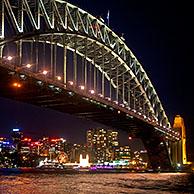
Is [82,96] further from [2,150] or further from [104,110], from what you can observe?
[2,150]

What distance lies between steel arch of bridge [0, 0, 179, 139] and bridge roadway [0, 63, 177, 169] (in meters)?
1.28

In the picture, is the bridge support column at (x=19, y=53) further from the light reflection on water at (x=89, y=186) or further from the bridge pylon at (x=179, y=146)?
the bridge pylon at (x=179, y=146)

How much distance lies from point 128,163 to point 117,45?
377ft

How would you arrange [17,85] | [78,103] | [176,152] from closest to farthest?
[17,85] → [78,103] → [176,152]

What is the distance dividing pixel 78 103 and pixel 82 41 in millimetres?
8619

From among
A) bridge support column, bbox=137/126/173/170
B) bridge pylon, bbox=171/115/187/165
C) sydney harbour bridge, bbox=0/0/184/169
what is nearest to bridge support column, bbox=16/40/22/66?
sydney harbour bridge, bbox=0/0/184/169

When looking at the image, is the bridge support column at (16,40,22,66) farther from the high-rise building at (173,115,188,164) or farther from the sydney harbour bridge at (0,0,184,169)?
the high-rise building at (173,115,188,164)

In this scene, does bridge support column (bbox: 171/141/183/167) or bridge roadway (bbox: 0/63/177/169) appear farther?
bridge support column (bbox: 171/141/183/167)

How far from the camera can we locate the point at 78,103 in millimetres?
55094

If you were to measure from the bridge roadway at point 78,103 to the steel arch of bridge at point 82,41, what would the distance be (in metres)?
1.28

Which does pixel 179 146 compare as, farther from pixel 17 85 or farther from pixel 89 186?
pixel 89 186

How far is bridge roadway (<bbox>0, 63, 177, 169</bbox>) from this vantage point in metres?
41.8

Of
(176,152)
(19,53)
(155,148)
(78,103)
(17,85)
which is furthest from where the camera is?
(176,152)

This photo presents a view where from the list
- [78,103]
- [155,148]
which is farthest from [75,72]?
[155,148]
